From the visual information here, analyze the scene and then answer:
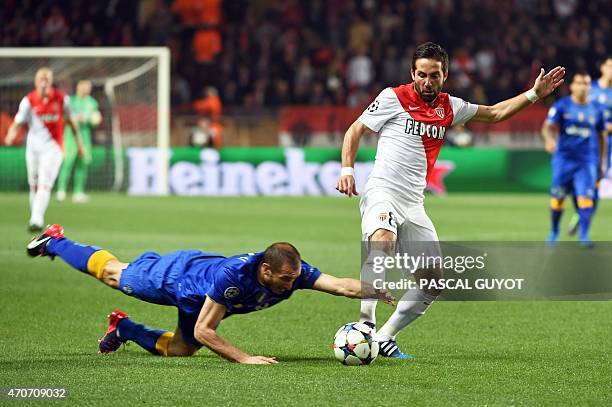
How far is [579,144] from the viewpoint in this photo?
1450cm

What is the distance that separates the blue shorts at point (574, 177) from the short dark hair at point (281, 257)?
860 cm

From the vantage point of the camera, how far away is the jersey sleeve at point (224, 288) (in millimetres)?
6707

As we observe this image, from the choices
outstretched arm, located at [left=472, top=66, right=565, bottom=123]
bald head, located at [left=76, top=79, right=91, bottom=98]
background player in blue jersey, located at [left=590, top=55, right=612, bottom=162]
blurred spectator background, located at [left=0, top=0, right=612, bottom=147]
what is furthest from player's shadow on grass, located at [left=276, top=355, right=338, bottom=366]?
blurred spectator background, located at [left=0, top=0, right=612, bottom=147]

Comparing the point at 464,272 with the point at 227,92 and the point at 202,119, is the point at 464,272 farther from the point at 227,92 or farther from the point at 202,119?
the point at 227,92

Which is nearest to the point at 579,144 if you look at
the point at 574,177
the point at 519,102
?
the point at 574,177

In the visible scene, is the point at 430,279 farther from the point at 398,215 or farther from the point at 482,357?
the point at 482,357

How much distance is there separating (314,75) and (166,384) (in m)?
21.4

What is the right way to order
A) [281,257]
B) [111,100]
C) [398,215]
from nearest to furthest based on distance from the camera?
[281,257], [398,215], [111,100]

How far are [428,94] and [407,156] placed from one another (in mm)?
408

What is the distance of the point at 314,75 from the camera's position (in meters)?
27.4

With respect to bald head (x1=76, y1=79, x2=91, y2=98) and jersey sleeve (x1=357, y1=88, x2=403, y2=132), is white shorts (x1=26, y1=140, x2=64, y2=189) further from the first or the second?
jersey sleeve (x1=357, y1=88, x2=403, y2=132)

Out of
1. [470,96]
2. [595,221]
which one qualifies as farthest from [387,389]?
[470,96]

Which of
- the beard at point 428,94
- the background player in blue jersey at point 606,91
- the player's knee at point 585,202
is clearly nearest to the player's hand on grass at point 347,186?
the beard at point 428,94

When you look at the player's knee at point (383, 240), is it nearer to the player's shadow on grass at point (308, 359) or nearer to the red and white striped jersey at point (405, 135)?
the red and white striped jersey at point (405, 135)
